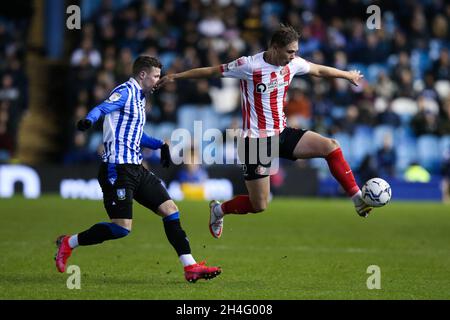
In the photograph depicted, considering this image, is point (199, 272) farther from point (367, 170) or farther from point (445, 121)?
point (445, 121)

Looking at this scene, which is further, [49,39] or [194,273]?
[49,39]

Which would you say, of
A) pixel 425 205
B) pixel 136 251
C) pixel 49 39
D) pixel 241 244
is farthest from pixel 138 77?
pixel 49 39

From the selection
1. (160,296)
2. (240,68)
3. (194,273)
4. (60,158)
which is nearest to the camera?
(160,296)

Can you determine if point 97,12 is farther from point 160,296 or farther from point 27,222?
point 160,296

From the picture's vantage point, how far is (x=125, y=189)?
845cm

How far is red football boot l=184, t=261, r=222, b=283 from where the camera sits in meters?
8.39

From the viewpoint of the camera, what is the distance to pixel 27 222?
47.2 ft

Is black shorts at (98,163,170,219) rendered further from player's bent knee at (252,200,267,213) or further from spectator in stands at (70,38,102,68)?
spectator in stands at (70,38,102,68)

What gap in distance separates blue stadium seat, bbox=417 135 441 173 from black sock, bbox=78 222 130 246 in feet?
48.9

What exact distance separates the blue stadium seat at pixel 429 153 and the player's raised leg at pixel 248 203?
1272 centimetres

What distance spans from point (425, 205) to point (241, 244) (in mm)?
8490

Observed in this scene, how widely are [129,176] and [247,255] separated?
2967 mm
